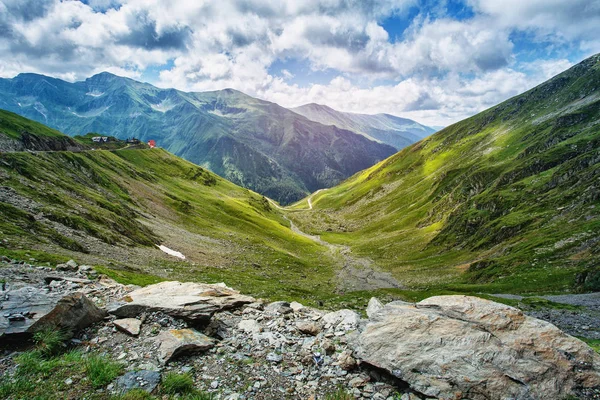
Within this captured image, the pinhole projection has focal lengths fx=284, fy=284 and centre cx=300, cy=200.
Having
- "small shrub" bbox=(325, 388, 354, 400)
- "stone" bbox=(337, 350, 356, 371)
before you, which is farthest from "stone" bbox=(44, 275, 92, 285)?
"small shrub" bbox=(325, 388, 354, 400)

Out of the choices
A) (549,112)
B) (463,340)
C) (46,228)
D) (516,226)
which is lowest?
(46,228)

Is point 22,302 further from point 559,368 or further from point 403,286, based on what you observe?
point 403,286

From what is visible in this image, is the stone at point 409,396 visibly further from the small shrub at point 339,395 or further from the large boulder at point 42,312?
the large boulder at point 42,312

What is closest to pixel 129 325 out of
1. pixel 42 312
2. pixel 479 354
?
pixel 42 312

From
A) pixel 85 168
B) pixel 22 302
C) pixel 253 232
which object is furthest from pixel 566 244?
pixel 85 168

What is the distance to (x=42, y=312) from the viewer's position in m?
13.6

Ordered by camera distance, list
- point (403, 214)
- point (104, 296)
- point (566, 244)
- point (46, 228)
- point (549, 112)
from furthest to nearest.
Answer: point (549, 112) < point (403, 214) < point (566, 244) < point (46, 228) < point (104, 296)

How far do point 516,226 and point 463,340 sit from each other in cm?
8777

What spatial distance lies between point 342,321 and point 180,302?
34.5ft

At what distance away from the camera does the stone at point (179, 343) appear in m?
13.5

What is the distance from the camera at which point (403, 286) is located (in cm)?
7694

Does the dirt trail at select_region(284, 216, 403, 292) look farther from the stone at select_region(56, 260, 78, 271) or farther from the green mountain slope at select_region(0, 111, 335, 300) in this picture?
the stone at select_region(56, 260, 78, 271)

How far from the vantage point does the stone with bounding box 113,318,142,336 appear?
14.7 m

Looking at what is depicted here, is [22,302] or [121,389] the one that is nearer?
[121,389]
